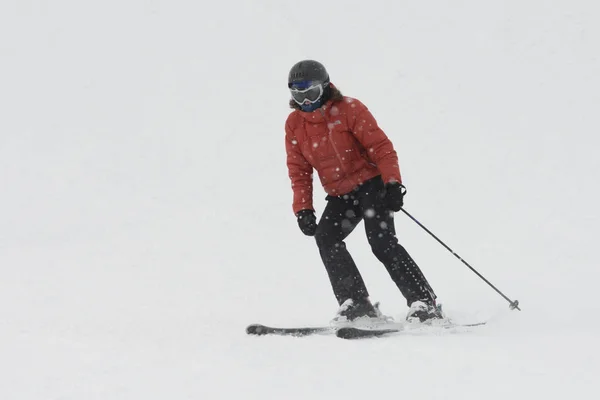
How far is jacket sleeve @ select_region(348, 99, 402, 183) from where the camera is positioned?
5164 millimetres

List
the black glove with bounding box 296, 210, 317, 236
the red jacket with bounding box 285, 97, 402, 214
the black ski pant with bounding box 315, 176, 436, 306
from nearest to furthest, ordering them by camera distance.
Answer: the red jacket with bounding box 285, 97, 402, 214 < the black ski pant with bounding box 315, 176, 436, 306 < the black glove with bounding box 296, 210, 317, 236

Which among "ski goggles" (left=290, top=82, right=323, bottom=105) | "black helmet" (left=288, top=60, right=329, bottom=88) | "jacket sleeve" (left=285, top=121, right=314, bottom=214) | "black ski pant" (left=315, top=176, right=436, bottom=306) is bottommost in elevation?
"black ski pant" (left=315, top=176, right=436, bottom=306)

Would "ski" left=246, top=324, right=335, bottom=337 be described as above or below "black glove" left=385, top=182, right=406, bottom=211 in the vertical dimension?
below

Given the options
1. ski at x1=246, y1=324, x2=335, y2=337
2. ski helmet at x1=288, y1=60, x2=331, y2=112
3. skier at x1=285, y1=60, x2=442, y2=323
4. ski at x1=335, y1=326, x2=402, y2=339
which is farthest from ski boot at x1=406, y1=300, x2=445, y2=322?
ski helmet at x1=288, y1=60, x2=331, y2=112

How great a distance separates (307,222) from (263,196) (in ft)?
22.2

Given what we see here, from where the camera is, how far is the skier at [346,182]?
203 inches

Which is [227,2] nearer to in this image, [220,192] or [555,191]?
[220,192]

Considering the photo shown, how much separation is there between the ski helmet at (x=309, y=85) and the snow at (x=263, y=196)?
170 centimetres

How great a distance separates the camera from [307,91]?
16.8 ft

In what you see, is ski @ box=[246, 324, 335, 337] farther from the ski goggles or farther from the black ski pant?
the ski goggles

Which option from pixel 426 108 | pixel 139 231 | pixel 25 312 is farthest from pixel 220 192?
Result: pixel 25 312

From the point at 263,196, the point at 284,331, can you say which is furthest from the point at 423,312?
the point at 263,196

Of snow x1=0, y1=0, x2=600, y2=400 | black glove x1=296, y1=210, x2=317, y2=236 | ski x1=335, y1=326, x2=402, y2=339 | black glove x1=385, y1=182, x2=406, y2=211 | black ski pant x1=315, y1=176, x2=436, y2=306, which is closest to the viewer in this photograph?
snow x1=0, y1=0, x2=600, y2=400

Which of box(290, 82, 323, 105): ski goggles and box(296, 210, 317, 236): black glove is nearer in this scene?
box(290, 82, 323, 105): ski goggles
